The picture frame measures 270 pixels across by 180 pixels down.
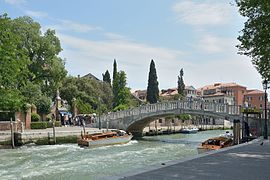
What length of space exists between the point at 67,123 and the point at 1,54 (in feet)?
75.5

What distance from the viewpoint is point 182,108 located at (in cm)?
2962

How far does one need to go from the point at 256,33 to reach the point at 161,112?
18393 millimetres

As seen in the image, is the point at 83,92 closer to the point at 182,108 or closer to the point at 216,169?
the point at 182,108

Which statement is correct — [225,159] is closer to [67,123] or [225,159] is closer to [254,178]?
[254,178]

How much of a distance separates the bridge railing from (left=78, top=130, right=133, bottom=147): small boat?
475 centimetres

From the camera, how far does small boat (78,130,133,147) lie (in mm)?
24641

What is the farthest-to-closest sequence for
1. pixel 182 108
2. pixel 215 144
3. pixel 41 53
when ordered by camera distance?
pixel 41 53 < pixel 182 108 < pixel 215 144

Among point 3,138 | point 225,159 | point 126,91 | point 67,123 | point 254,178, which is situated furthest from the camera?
point 126,91

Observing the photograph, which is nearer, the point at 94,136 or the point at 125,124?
the point at 94,136

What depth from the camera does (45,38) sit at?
3500cm

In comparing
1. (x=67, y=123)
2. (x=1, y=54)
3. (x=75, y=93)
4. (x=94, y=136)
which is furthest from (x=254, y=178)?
(x=75, y=93)

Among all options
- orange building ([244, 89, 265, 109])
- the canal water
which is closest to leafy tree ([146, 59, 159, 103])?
orange building ([244, 89, 265, 109])

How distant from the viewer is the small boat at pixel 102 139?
24.6 meters

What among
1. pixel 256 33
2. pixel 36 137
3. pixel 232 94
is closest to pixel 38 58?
pixel 36 137
